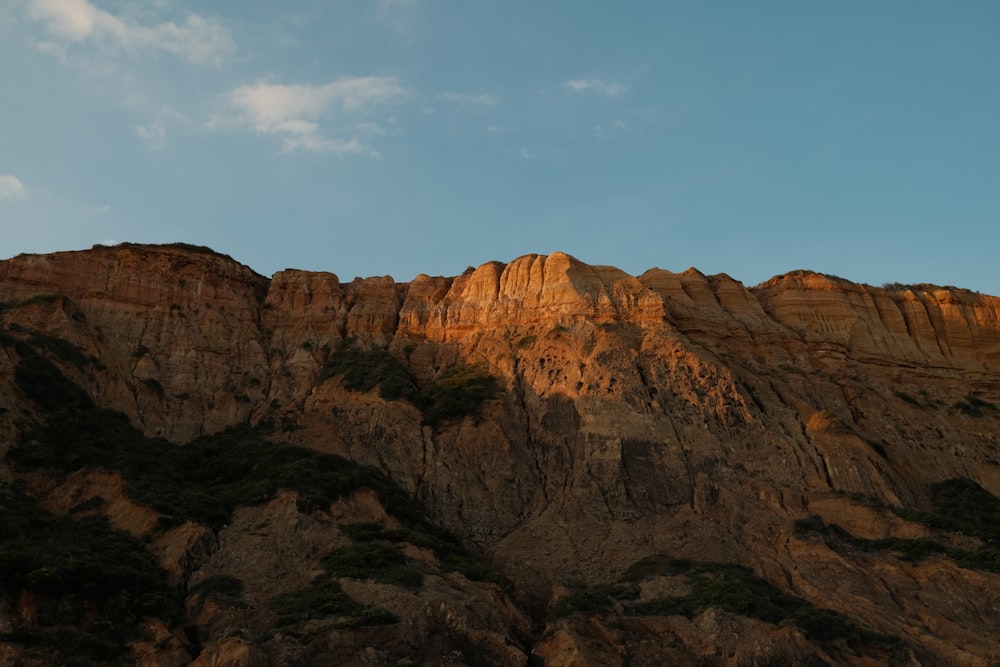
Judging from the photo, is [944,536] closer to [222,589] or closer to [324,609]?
[324,609]

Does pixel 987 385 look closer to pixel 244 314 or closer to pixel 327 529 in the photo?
pixel 327 529

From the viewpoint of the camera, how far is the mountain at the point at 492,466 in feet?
97.7

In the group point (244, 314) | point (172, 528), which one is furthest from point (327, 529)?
point (244, 314)

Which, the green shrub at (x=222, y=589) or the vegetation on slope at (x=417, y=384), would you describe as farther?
the vegetation on slope at (x=417, y=384)

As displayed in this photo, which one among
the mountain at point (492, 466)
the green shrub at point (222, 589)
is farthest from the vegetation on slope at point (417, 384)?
the green shrub at point (222, 589)

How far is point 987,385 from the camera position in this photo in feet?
172

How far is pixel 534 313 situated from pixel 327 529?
65.8 feet

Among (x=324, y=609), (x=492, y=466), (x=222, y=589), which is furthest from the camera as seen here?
(x=492, y=466)

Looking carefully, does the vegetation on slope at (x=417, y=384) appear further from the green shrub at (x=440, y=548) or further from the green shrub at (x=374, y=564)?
the green shrub at (x=374, y=564)

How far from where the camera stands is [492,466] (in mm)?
42875

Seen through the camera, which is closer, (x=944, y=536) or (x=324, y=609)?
(x=324, y=609)

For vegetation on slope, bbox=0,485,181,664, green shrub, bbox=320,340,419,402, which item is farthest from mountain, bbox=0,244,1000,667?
green shrub, bbox=320,340,419,402

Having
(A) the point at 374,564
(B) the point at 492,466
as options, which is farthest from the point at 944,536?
(A) the point at 374,564

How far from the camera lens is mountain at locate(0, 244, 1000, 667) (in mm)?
29781
